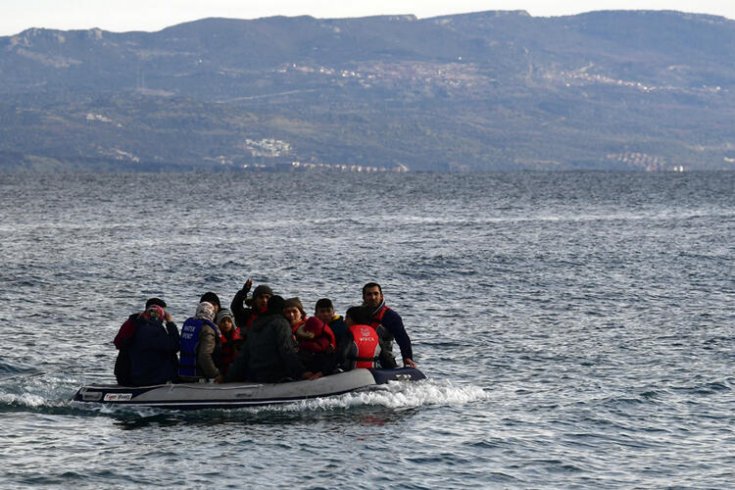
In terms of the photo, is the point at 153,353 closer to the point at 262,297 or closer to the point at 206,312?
the point at 206,312

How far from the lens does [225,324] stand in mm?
25188

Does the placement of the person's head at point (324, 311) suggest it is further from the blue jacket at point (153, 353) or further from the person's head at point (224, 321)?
the blue jacket at point (153, 353)

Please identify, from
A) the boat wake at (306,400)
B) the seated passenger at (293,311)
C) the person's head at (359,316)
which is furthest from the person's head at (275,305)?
the boat wake at (306,400)

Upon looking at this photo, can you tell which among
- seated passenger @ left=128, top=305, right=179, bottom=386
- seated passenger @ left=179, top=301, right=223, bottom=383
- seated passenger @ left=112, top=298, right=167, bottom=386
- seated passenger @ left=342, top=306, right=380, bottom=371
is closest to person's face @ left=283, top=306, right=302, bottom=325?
seated passenger @ left=342, top=306, right=380, bottom=371

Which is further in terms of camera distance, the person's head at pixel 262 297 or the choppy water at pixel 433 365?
the person's head at pixel 262 297

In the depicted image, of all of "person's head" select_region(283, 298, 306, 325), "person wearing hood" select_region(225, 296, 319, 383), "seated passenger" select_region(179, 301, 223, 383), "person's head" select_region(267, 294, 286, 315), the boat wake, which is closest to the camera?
"person's head" select_region(267, 294, 286, 315)

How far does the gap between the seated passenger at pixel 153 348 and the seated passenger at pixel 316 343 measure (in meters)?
2.32

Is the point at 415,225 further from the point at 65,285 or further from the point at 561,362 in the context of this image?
the point at 561,362

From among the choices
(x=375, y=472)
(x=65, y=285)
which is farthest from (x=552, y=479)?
(x=65, y=285)

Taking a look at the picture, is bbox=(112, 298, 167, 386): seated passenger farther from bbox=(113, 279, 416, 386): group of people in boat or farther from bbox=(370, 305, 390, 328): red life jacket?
bbox=(370, 305, 390, 328): red life jacket

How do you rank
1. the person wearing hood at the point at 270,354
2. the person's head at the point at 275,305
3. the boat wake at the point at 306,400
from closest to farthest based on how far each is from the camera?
1. the person's head at the point at 275,305
2. the person wearing hood at the point at 270,354
3. the boat wake at the point at 306,400

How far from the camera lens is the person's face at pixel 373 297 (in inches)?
989

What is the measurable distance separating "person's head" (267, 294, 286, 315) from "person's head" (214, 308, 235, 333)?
0.97 metres

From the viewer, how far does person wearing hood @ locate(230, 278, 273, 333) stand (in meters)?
24.6
